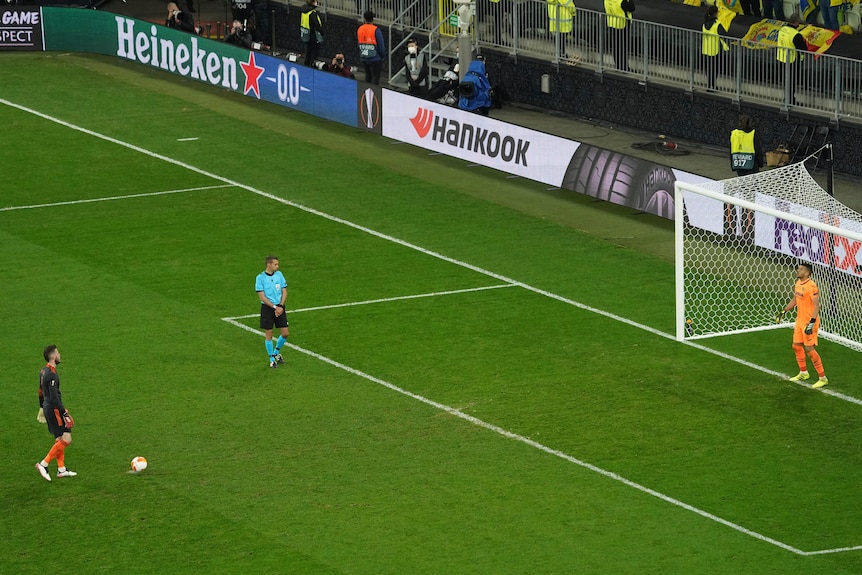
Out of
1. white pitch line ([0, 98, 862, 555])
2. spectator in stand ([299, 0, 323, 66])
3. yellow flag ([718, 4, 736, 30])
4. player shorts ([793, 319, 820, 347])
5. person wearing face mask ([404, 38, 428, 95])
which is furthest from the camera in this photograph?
spectator in stand ([299, 0, 323, 66])

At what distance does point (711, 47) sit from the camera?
37.3 meters

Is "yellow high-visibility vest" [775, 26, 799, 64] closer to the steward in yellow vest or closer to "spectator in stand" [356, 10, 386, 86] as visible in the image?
the steward in yellow vest

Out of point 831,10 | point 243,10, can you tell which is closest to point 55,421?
point 831,10

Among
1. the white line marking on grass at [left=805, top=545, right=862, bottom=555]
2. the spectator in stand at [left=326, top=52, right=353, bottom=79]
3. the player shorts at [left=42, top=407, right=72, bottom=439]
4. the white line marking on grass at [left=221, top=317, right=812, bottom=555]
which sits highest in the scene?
the spectator in stand at [left=326, top=52, right=353, bottom=79]

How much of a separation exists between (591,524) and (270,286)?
704 centimetres

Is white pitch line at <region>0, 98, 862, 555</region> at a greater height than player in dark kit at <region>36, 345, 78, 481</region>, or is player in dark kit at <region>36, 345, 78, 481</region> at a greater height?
player in dark kit at <region>36, 345, 78, 481</region>

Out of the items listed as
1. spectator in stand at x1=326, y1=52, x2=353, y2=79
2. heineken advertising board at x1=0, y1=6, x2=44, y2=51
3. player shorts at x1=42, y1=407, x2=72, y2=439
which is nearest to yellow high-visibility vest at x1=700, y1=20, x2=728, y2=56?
spectator in stand at x1=326, y1=52, x2=353, y2=79

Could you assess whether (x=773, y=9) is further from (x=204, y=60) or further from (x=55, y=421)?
(x=55, y=421)

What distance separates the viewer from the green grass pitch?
60.4ft

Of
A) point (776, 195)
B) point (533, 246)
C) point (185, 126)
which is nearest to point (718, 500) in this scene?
point (776, 195)

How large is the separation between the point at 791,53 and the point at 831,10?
11.2ft

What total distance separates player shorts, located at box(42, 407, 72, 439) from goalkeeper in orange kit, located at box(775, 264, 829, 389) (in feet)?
32.7

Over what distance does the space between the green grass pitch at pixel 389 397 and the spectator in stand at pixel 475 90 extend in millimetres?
3086

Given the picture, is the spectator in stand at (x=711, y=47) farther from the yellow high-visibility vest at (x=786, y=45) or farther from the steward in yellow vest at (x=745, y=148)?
the steward in yellow vest at (x=745, y=148)
